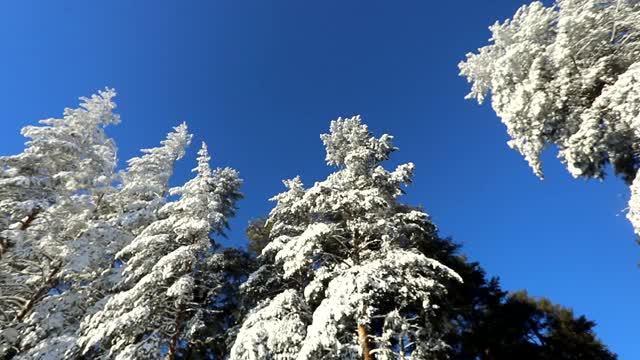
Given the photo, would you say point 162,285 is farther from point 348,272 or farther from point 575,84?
point 575,84

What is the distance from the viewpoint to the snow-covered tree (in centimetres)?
1145

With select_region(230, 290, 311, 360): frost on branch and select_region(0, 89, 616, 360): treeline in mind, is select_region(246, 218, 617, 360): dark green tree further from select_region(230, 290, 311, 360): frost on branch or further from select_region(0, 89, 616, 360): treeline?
select_region(230, 290, 311, 360): frost on branch

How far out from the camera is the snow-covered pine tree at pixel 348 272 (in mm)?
12391

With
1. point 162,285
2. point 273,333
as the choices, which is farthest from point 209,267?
point 273,333

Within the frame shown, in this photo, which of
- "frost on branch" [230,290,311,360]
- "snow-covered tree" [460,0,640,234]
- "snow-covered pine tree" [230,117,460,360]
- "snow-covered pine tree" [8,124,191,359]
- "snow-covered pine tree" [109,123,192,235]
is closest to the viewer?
"snow-covered tree" [460,0,640,234]

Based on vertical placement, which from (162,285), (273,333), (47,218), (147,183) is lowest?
(273,333)

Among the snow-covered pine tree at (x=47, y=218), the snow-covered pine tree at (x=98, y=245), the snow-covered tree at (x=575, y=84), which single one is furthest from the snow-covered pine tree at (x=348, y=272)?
the snow-covered pine tree at (x=47, y=218)

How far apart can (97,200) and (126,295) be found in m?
6.20

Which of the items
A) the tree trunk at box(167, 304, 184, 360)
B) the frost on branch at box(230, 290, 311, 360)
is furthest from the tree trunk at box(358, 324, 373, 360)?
the tree trunk at box(167, 304, 184, 360)

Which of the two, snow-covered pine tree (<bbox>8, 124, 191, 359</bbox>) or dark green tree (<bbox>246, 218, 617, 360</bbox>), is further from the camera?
dark green tree (<bbox>246, 218, 617, 360</bbox>)

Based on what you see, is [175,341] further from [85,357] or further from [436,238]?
[436,238]

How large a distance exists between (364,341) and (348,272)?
2.32 metres

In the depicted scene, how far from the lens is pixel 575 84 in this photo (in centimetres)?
1280

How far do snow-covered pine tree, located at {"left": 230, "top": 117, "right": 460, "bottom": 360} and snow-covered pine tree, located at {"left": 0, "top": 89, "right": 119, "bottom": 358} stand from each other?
7.53 meters
